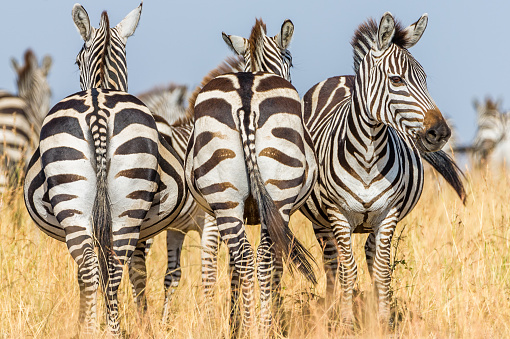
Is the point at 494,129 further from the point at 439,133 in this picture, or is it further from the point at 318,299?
the point at 439,133

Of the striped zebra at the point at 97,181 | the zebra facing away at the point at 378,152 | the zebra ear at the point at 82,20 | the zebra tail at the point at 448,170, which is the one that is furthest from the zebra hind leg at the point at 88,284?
the zebra tail at the point at 448,170

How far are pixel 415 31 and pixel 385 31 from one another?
333 mm

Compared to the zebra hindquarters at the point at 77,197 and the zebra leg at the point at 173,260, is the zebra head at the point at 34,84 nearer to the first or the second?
the zebra leg at the point at 173,260

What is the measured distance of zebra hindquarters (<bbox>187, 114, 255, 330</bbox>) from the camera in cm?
491

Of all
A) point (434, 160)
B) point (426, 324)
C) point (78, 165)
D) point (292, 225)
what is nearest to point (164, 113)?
point (292, 225)

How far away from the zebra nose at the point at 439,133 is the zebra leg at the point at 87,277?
2792 mm

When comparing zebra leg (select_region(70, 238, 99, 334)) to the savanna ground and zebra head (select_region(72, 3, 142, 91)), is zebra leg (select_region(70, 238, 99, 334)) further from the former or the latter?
zebra head (select_region(72, 3, 142, 91))

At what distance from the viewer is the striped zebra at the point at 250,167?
16.1 ft

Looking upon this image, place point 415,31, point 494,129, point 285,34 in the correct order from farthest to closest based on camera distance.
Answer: point 494,129, point 285,34, point 415,31

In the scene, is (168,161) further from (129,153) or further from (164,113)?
(164,113)

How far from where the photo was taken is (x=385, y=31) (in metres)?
5.60

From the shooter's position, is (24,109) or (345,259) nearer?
(345,259)

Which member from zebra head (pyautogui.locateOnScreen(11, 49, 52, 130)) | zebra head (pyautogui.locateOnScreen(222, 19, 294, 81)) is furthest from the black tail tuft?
zebra head (pyautogui.locateOnScreen(11, 49, 52, 130))

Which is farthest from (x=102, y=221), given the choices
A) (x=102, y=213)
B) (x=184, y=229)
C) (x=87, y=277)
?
(x=184, y=229)
